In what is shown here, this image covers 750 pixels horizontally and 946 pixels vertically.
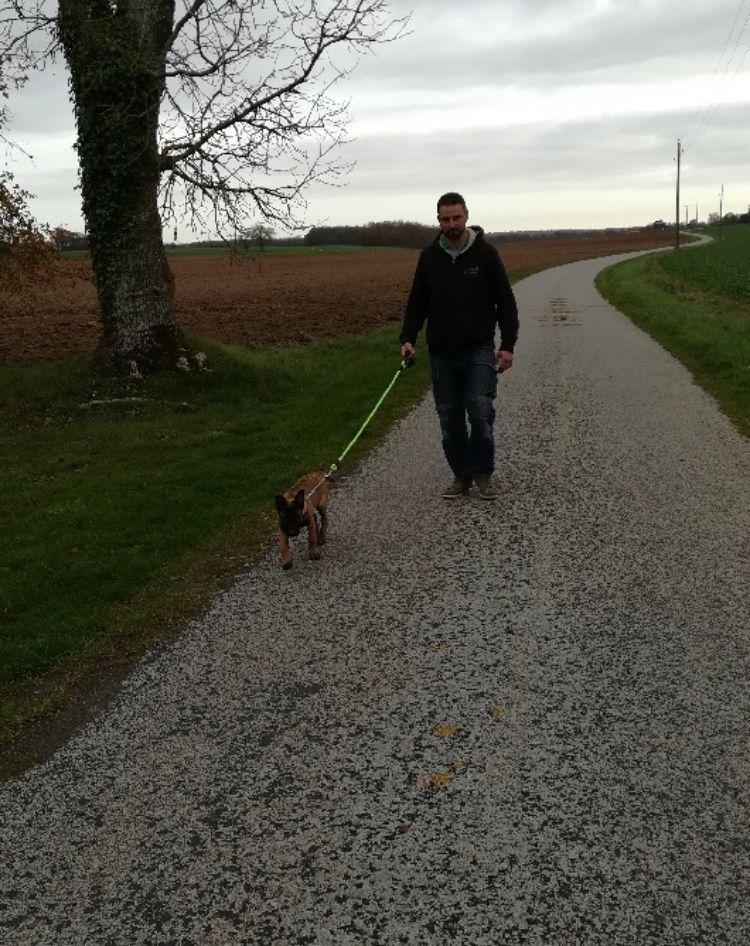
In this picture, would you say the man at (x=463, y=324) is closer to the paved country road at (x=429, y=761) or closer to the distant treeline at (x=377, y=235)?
the paved country road at (x=429, y=761)

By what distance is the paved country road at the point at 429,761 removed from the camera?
2.74 metres

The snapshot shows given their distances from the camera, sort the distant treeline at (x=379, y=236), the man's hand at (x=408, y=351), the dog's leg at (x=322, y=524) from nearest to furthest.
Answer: the dog's leg at (x=322, y=524) < the man's hand at (x=408, y=351) < the distant treeline at (x=379, y=236)

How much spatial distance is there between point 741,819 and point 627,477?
Answer: 195 inches

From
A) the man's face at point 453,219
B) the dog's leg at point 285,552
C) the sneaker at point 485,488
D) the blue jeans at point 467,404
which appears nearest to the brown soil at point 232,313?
the blue jeans at point 467,404

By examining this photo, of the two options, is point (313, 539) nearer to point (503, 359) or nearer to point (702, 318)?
point (503, 359)

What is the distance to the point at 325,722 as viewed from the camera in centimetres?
386

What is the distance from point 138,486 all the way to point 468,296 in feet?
12.4

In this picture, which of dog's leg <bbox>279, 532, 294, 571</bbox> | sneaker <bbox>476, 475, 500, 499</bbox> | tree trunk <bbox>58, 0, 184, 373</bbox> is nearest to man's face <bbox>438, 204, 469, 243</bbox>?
sneaker <bbox>476, 475, 500, 499</bbox>

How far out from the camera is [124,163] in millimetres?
11836

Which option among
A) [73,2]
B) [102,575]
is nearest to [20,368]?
[73,2]

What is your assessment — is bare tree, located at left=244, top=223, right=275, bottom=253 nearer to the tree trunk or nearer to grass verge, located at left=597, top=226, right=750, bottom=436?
the tree trunk

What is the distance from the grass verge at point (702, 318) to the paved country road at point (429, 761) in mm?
5239

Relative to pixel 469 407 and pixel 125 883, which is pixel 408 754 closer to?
pixel 125 883

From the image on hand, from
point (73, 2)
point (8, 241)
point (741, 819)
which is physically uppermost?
point (73, 2)
